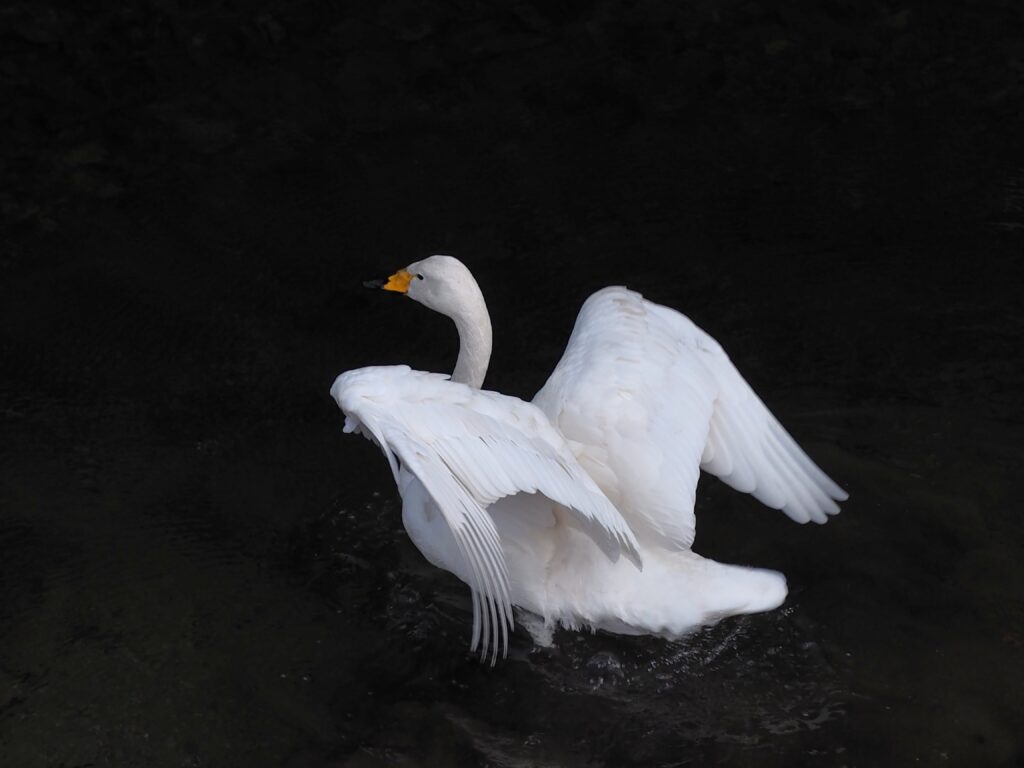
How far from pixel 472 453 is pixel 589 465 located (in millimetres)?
751

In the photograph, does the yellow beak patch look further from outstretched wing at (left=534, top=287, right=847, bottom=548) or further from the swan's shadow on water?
the swan's shadow on water

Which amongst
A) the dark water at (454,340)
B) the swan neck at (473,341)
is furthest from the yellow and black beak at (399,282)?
the dark water at (454,340)

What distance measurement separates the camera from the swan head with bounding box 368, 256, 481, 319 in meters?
5.36

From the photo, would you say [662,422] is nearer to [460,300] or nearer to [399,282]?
[460,300]

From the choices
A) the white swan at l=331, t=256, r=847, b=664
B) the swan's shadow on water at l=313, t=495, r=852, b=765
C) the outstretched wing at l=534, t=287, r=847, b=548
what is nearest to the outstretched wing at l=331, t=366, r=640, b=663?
the white swan at l=331, t=256, r=847, b=664

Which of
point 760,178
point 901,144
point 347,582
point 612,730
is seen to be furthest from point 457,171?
point 612,730

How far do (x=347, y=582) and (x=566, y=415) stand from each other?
1202 mm

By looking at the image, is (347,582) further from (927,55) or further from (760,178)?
(927,55)

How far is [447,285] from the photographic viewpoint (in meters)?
5.38

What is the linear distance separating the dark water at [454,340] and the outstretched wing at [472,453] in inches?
35.5

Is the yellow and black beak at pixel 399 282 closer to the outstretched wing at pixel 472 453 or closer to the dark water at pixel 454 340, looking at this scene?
the dark water at pixel 454 340

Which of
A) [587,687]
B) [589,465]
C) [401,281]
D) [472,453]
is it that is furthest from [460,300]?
[587,687]

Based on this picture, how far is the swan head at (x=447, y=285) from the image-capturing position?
211 inches

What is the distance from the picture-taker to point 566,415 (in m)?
5.00
